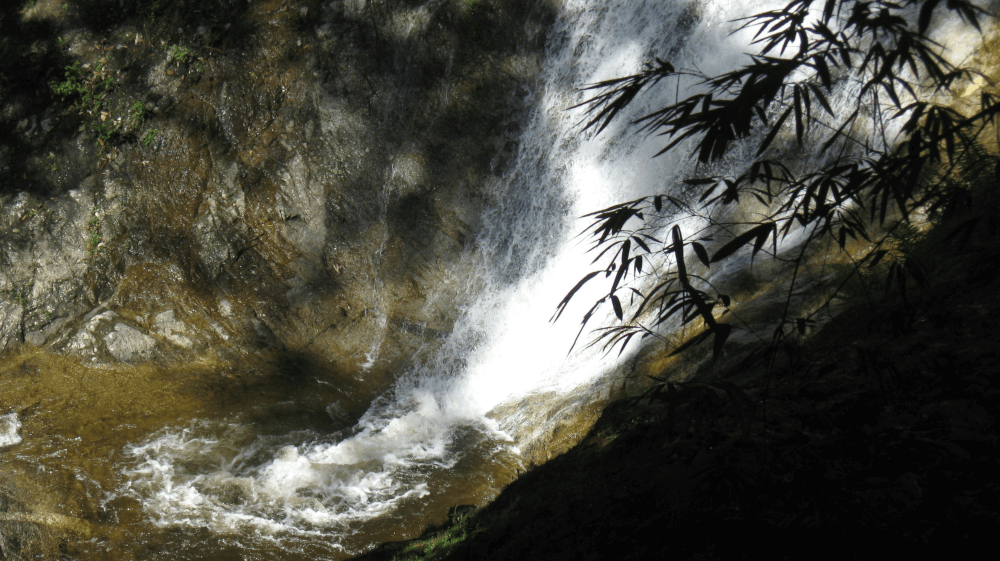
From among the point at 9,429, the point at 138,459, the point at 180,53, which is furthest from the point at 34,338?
the point at 180,53

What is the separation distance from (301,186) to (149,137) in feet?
7.48

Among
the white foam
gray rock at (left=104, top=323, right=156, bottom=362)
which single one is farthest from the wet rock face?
the white foam

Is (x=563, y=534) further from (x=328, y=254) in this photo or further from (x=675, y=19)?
(x=675, y=19)

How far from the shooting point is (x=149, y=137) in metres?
7.96

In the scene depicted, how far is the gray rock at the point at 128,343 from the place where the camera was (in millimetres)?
7398

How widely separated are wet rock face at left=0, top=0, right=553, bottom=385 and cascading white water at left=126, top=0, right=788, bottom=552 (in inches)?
17.1

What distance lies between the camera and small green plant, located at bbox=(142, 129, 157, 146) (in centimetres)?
795

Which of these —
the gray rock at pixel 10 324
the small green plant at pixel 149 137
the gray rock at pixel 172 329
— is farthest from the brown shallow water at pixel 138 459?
the small green plant at pixel 149 137

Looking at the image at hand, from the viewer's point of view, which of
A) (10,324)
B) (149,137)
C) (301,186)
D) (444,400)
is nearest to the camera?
(444,400)

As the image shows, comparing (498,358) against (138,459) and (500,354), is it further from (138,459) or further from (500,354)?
(138,459)

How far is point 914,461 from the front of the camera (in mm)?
2047

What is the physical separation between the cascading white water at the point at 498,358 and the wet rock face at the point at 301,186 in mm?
433

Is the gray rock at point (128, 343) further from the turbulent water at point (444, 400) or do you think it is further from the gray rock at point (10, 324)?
the gray rock at point (10, 324)

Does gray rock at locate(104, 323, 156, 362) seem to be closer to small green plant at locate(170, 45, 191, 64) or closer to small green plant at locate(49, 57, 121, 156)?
small green plant at locate(49, 57, 121, 156)
